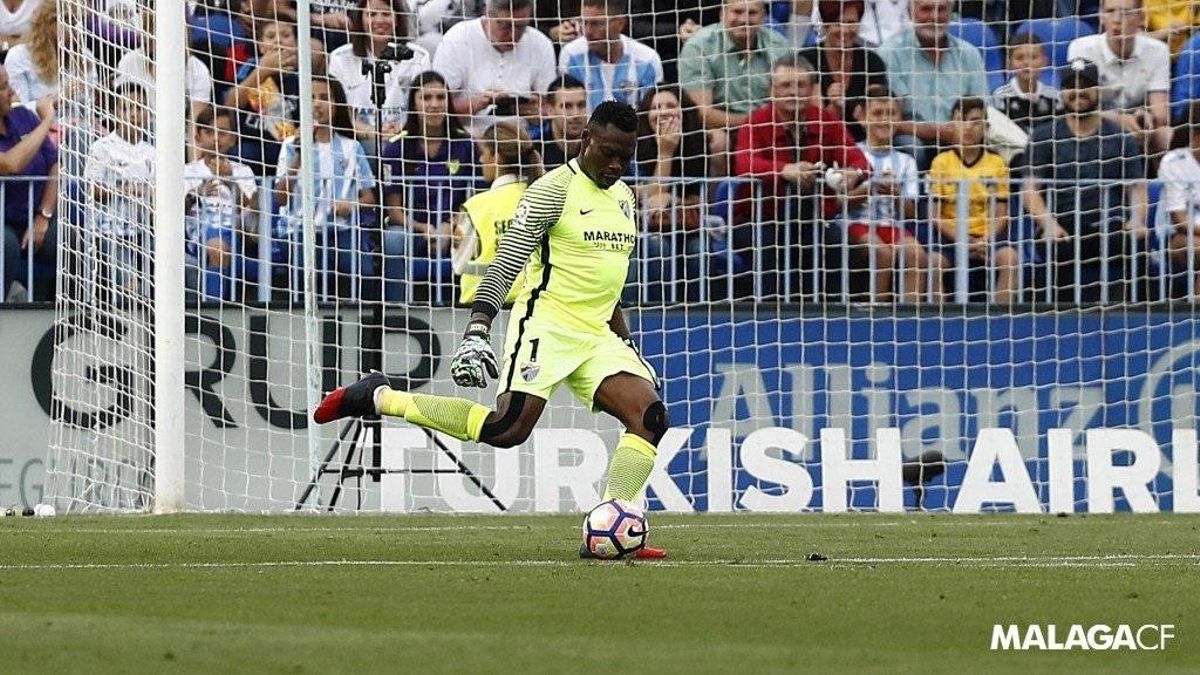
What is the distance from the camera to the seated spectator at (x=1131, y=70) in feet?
56.0

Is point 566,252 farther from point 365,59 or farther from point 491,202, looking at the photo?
point 365,59

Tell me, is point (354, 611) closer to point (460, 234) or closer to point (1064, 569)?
point (1064, 569)

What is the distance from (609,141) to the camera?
9.66 m

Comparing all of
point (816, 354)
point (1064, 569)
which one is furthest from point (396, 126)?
point (1064, 569)

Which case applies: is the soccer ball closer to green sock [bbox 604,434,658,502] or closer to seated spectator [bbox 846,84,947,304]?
Answer: green sock [bbox 604,434,658,502]

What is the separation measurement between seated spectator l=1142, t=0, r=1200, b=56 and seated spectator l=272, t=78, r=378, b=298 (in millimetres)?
6413

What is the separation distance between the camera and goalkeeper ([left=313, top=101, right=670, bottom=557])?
9.81 m

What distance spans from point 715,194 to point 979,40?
2488 mm

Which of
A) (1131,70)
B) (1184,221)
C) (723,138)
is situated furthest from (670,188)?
(1184,221)

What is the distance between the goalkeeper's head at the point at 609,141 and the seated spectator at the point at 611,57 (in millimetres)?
6981

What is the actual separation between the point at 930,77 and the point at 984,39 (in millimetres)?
564

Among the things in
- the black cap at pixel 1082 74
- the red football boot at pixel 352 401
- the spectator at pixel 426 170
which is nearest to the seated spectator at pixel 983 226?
the black cap at pixel 1082 74

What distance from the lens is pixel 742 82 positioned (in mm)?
16766

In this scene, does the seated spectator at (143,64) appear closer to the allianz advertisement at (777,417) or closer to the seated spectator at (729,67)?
the allianz advertisement at (777,417)
